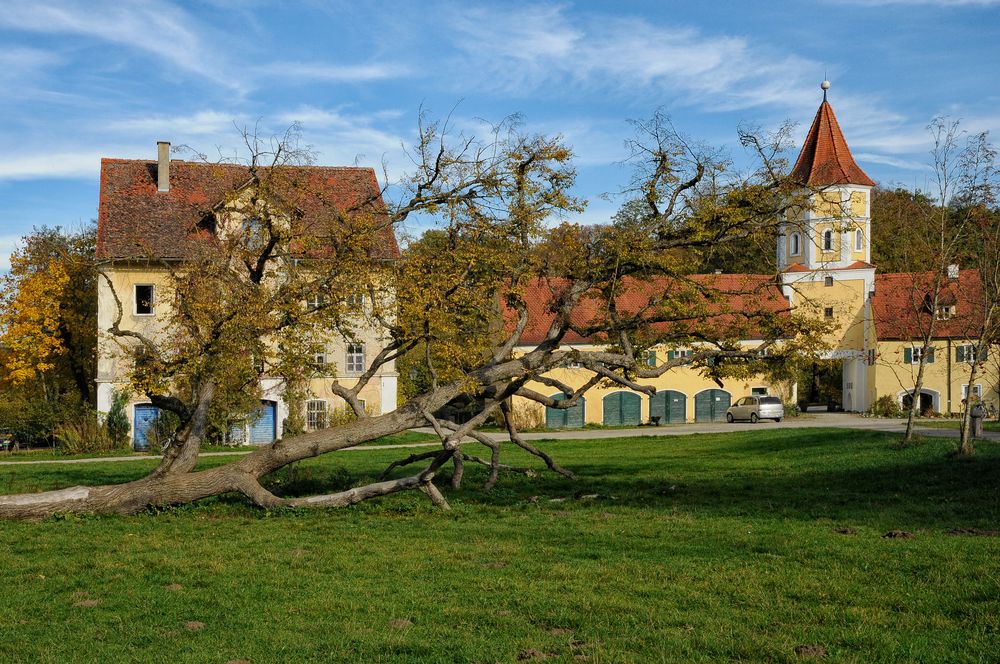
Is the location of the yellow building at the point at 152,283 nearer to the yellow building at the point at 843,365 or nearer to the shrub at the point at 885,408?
the yellow building at the point at 843,365

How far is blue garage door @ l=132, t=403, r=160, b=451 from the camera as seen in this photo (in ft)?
122

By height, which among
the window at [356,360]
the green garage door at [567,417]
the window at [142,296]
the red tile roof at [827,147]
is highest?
the red tile roof at [827,147]

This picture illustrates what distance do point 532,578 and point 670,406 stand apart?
40.8 metres

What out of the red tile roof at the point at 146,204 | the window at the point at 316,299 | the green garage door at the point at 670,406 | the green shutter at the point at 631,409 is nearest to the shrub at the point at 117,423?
the red tile roof at the point at 146,204

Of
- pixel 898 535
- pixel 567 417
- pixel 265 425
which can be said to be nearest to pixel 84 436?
pixel 265 425

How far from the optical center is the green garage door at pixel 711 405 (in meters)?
50.7

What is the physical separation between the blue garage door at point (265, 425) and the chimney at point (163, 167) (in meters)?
9.55

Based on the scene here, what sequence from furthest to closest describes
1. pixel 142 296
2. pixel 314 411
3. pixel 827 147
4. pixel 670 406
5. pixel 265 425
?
pixel 827 147
pixel 670 406
pixel 314 411
pixel 265 425
pixel 142 296

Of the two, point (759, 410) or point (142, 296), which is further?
point (759, 410)

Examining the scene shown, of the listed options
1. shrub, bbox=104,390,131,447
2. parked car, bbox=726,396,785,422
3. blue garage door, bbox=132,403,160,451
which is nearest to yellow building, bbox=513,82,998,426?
parked car, bbox=726,396,785,422

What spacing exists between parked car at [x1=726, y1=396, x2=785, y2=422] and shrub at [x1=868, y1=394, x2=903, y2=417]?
16.9ft

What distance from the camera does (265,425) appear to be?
3931 cm

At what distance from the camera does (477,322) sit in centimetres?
1842

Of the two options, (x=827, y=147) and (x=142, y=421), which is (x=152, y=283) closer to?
(x=142, y=421)
